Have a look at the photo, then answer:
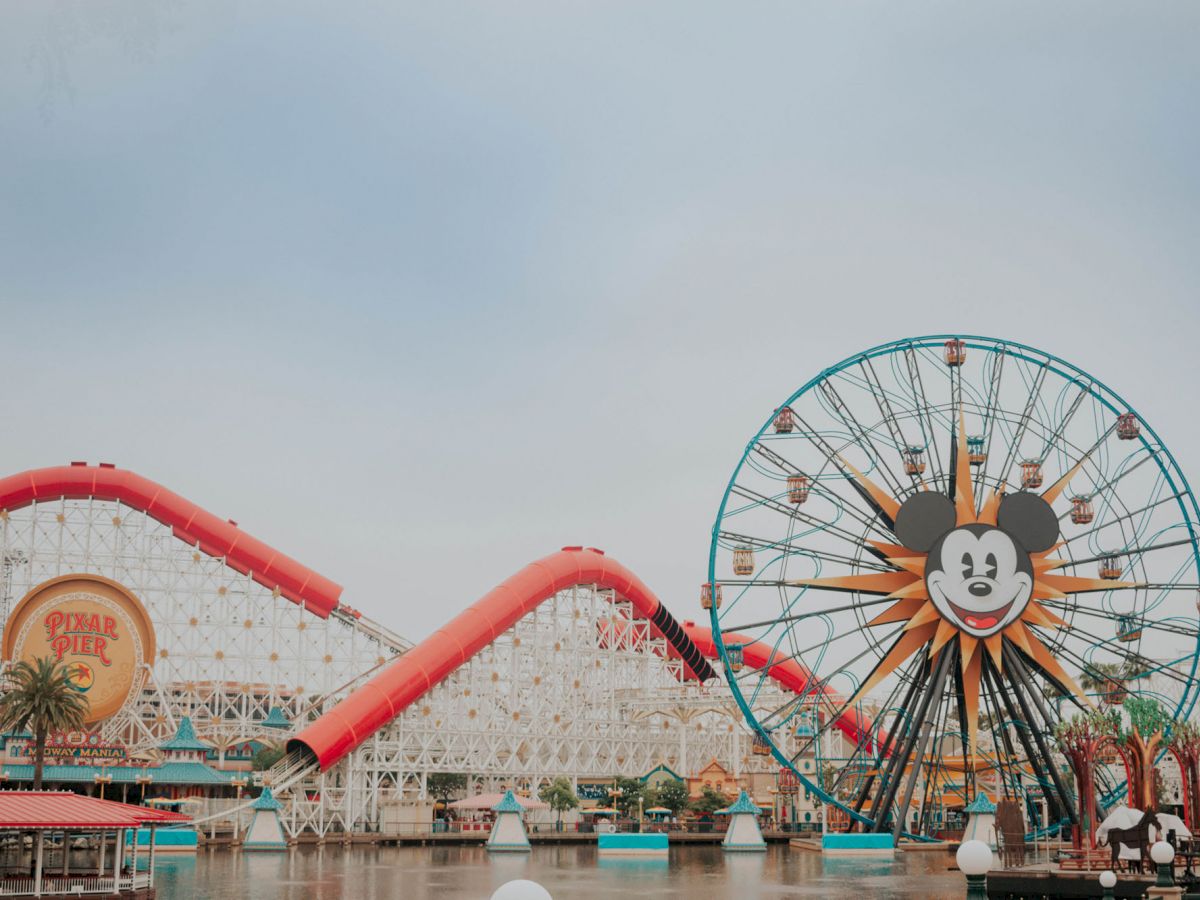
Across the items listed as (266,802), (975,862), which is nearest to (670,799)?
(266,802)

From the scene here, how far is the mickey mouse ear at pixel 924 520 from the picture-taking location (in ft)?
127

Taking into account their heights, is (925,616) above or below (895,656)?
above

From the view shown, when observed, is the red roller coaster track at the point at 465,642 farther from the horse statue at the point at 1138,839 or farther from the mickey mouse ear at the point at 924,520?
the horse statue at the point at 1138,839

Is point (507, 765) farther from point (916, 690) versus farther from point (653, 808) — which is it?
point (916, 690)

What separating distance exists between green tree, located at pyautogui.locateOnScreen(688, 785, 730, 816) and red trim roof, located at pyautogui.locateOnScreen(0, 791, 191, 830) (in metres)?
36.0

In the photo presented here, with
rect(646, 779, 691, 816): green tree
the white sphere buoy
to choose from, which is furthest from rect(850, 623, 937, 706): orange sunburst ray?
the white sphere buoy

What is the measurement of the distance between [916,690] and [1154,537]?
861 centimetres

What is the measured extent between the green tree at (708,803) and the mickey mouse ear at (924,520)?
23.0m

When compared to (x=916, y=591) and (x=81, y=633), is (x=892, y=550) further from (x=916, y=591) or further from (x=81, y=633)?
(x=81, y=633)

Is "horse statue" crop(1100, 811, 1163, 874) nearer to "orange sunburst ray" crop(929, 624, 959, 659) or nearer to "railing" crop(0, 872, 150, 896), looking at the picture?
"orange sunburst ray" crop(929, 624, 959, 659)

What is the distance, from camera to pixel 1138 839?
23438mm

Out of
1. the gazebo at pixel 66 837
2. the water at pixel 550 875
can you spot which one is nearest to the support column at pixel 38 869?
the gazebo at pixel 66 837

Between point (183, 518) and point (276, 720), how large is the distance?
9.56 metres

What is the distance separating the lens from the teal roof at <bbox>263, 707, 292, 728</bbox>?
56656mm
